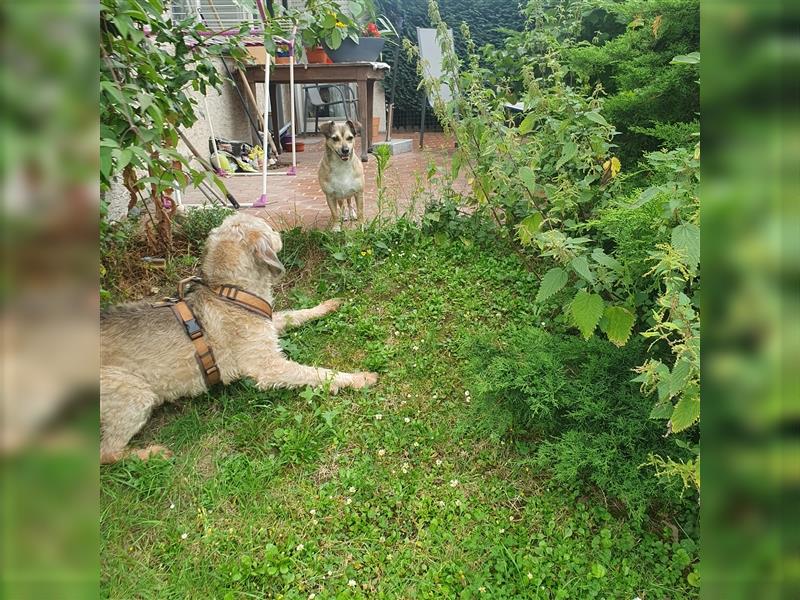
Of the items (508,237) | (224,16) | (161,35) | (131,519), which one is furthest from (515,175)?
(224,16)

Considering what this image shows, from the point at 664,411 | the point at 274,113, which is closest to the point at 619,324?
the point at 664,411

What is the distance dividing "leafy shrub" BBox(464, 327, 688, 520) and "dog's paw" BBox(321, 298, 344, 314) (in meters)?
1.54

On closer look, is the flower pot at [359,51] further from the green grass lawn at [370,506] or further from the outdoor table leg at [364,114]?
the green grass lawn at [370,506]

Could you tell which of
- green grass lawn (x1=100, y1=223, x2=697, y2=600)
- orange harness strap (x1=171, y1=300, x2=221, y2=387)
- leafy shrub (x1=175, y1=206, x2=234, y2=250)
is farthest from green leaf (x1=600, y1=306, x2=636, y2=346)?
leafy shrub (x1=175, y1=206, x2=234, y2=250)

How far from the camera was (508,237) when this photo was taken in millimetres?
4672

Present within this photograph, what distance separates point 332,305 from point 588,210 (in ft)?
7.05

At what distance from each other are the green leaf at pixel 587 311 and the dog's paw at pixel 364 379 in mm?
1495

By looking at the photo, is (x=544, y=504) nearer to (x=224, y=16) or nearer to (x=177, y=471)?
(x=177, y=471)

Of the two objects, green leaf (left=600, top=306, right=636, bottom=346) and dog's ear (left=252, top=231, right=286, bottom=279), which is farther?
dog's ear (left=252, top=231, right=286, bottom=279)

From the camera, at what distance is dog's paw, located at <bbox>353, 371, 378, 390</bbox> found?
11.6ft

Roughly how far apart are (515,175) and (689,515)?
2.46 m

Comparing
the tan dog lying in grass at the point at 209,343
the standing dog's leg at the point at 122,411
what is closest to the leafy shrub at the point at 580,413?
the tan dog lying in grass at the point at 209,343

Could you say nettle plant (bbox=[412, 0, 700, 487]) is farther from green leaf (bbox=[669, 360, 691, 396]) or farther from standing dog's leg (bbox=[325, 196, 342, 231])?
standing dog's leg (bbox=[325, 196, 342, 231])
